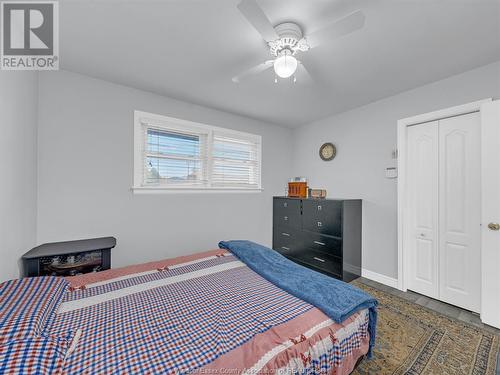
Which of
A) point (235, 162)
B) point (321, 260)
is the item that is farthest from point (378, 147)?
point (235, 162)

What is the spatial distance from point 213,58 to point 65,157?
188 centimetres

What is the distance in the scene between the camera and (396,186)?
2.76 meters

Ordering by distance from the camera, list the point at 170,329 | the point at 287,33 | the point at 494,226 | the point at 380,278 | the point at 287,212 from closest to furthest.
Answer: the point at 170,329 < the point at 287,33 < the point at 494,226 < the point at 380,278 < the point at 287,212

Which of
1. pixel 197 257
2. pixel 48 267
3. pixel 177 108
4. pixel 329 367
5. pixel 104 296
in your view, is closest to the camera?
pixel 329 367

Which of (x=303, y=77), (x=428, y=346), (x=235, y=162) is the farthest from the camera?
(x=235, y=162)

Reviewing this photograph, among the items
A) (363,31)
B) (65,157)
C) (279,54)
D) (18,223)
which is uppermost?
(363,31)

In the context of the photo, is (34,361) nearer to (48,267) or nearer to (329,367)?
(329,367)

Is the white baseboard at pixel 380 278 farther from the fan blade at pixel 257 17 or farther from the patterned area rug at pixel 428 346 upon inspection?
the fan blade at pixel 257 17

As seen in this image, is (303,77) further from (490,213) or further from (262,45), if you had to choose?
(490,213)

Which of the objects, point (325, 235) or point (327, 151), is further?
point (327, 151)

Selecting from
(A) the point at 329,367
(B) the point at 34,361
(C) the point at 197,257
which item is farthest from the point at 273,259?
(B) the point at 34,361

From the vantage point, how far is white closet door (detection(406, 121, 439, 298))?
2.49 m

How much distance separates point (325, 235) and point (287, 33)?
2489mm

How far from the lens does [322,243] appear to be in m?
3.07
